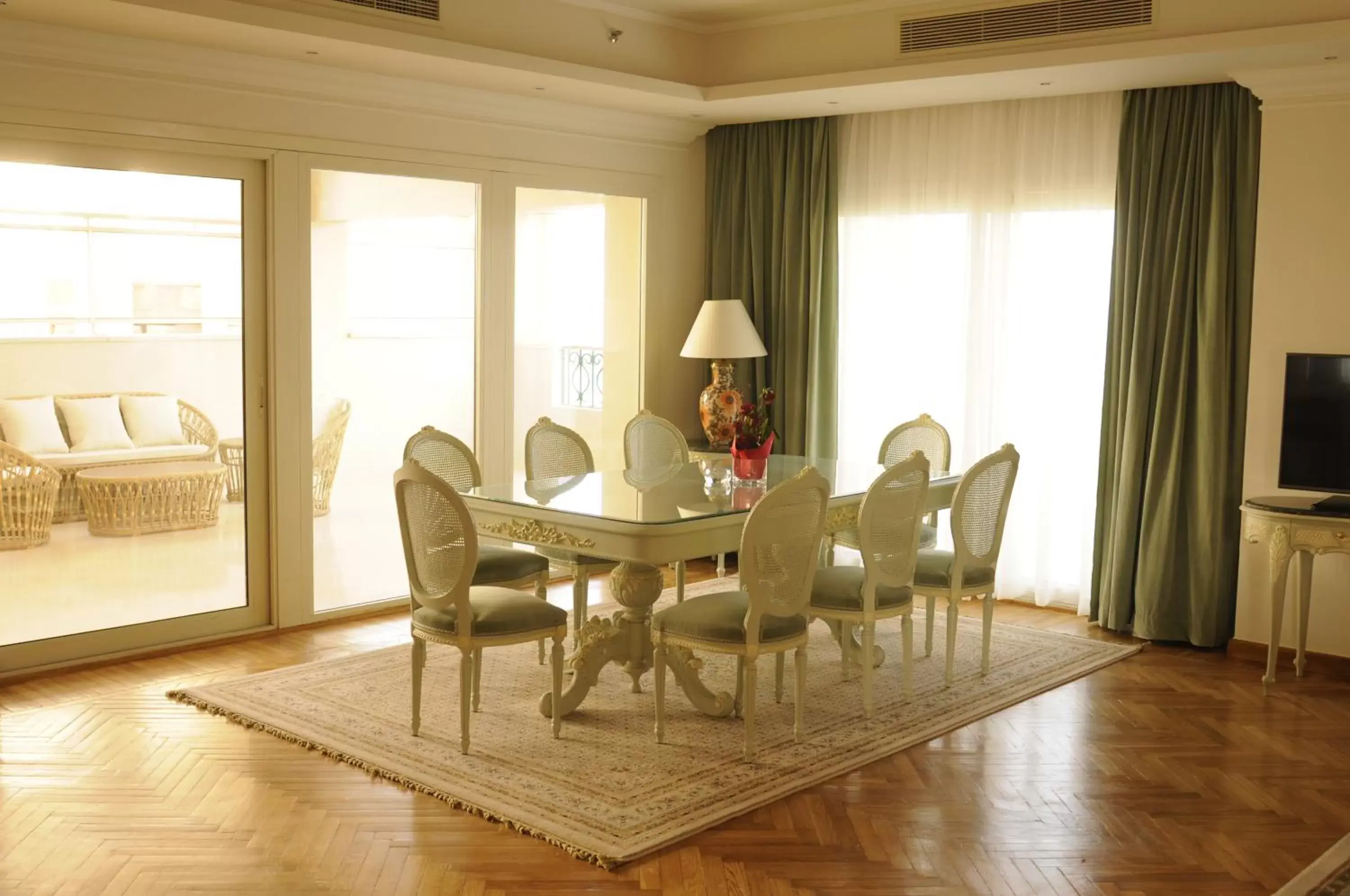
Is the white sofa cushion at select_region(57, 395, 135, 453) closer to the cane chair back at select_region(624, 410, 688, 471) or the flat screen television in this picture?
the cane chair back at select_region(624, 410, 688, 471)

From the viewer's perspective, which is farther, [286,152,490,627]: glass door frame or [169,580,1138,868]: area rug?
[286,152,490,627]: glass door frame

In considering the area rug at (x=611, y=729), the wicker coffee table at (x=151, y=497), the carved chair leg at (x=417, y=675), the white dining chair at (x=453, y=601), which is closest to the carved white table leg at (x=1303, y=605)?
the area rug at (x=611, y=729)

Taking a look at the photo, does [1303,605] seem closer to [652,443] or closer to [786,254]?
[652,443]

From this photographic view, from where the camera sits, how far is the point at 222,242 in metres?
5.63

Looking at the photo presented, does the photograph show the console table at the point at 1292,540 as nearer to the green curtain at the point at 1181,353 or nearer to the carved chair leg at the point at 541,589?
the green curtain at the point at 1181,353

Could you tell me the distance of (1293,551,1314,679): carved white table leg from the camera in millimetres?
5434

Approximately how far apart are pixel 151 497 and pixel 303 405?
77cm

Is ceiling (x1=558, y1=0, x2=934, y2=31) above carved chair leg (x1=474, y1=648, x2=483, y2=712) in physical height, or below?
above

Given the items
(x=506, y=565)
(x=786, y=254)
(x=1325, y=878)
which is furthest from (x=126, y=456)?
(x=1325, y=878)

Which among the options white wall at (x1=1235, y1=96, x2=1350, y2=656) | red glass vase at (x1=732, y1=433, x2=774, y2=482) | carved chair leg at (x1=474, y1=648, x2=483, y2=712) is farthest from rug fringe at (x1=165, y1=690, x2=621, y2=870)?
white wall at (x1=1235, y1=96, x2=1350, y2=656)

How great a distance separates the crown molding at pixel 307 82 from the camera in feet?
16.2

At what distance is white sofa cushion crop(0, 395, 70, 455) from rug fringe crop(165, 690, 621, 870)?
43.9 inches

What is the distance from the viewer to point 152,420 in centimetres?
549

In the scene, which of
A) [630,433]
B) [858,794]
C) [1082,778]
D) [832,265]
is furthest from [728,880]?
[832,265]
